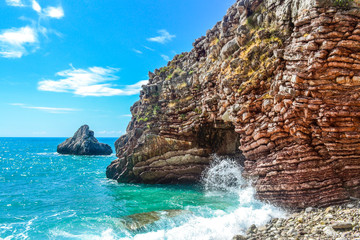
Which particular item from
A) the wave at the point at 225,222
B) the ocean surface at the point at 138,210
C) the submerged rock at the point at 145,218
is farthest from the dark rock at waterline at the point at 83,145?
the wave at the point at 225,222

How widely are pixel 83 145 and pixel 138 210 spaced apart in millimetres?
85054

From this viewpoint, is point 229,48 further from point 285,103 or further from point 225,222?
point 225,222

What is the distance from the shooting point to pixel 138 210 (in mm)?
22562

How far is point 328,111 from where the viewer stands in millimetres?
16609

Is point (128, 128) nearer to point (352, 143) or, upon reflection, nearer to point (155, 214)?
point (155, 214)

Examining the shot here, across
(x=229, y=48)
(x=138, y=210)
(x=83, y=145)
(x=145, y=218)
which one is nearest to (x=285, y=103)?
(x=229, y=48)

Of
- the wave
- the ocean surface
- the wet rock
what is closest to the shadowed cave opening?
the ocean surface

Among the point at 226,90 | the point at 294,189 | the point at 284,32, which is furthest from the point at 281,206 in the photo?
the point at 284,32

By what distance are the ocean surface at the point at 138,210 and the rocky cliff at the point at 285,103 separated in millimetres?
2999

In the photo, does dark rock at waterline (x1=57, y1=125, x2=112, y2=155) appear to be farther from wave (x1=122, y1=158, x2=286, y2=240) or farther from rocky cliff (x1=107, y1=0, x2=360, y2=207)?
wave (x1=122, y1=158, x2=286, y2=240)

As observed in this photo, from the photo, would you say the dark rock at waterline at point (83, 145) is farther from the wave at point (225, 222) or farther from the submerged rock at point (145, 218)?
the wave at point (225, 222)

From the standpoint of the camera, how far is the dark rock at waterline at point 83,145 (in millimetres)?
98500

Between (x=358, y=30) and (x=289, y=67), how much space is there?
16.5 ft

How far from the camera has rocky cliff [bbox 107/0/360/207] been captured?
16375 mm
